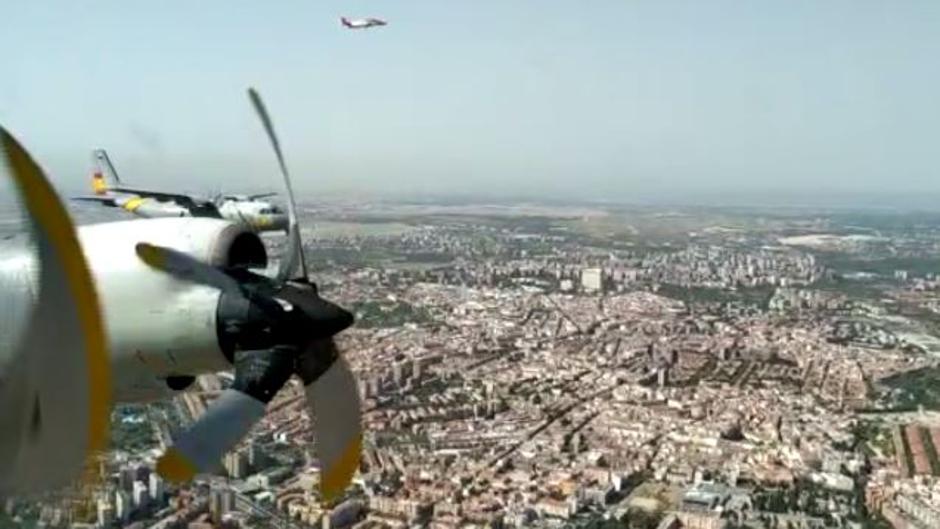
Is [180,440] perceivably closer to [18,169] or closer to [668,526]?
[18,169]

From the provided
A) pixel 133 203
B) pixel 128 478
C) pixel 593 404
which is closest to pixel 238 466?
pixel 128 478

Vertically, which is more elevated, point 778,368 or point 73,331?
point 73,331

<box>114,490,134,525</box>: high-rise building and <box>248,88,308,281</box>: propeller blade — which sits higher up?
<box>248,88,308,281</box>: propeller blade

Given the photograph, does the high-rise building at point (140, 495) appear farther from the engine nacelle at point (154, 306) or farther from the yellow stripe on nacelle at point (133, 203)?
the engine nacelle at point (154, 306)

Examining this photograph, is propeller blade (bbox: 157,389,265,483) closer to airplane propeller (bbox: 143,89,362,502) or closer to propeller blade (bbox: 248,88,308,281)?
airplane propeller (bbox: 143,89,362,502)

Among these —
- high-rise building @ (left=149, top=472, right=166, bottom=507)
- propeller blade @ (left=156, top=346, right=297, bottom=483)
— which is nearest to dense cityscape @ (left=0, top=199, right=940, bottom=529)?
high-rise building @ (left=149, top=472, right=166, bottom=507)

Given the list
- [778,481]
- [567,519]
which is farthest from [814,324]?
[567,519]
